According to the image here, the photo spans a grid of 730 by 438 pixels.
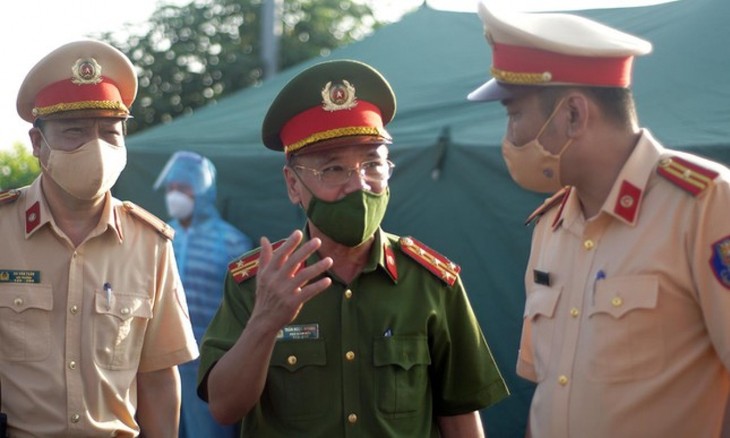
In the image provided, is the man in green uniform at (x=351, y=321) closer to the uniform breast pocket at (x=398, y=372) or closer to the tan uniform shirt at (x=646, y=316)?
the uniform breast pocket at (x=398, y=372)

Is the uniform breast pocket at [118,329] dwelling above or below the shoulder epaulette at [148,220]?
below

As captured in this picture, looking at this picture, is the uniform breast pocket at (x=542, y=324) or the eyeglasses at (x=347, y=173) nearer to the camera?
the uniform breast pocket at (x=542, y=324)

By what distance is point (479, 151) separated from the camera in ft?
21.7

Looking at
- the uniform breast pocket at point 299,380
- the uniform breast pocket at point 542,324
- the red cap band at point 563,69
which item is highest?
the red cap band at point 563,69

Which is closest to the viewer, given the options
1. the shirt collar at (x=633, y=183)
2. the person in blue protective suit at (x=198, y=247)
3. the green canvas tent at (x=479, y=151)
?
the shirt collar at (x=633, y=183)

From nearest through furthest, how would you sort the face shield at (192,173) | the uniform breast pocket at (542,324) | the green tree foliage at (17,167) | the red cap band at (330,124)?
the uniform breast pocket at (542,324)
the red cap band at (330,124)
the face shield at (192,173)
the green tree foliage at (17,167)

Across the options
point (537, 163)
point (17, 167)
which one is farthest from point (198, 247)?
point (17, 167)

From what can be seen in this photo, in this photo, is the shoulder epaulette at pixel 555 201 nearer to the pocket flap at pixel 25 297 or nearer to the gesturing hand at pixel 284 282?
the gesturing hand at pixel 284 282

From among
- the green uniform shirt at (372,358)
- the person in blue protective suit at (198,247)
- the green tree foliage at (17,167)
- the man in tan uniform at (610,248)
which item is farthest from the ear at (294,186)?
the green tree foliage at (17,167)

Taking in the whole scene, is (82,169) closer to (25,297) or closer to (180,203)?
(25,297)

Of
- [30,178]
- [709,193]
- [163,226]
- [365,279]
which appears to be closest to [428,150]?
[163,226]

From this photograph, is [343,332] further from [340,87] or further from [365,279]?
[340,87]

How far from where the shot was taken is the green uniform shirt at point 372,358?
3.54m

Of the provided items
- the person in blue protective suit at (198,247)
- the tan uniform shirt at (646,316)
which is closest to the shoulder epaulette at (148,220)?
the tan uniform shirt at (646,316)
